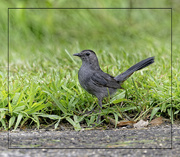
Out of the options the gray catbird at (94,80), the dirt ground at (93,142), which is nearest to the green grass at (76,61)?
the gray catbird at (94,80)

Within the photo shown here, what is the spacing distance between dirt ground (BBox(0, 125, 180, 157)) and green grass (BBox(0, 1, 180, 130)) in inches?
12.7

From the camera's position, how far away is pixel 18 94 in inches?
167

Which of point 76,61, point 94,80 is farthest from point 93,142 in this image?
point 76,61

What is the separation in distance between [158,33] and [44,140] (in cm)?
587

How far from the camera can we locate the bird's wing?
163 inches

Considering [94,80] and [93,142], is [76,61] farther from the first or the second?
[93,142]

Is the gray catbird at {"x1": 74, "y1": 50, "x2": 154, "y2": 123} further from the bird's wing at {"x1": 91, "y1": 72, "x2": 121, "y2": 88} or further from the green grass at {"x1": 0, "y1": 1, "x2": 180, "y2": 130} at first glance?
the green grass at {"x1": 0, "y1": 1, "x2": 180, "y2": 130}

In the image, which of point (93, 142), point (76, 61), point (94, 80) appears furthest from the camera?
point (76, 61)

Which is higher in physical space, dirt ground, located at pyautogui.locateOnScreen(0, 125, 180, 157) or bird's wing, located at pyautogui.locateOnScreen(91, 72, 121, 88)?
bird's wing, located at pyautogui.locateOnScreen(91, 72, 121, 88)

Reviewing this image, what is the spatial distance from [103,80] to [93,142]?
1.13 metres

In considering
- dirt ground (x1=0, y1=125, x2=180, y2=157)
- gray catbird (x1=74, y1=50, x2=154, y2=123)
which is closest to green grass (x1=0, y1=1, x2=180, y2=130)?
gray catbird (x1=74, y1=50, x2=154, y2=123)

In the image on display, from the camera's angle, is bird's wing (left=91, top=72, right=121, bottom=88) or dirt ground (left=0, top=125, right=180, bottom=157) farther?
bird's wing (left=91, top=72, right=121, bottom=88)

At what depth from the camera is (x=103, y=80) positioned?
4188 mm

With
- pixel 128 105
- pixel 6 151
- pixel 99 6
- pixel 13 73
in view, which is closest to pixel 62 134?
pixel 6 151
